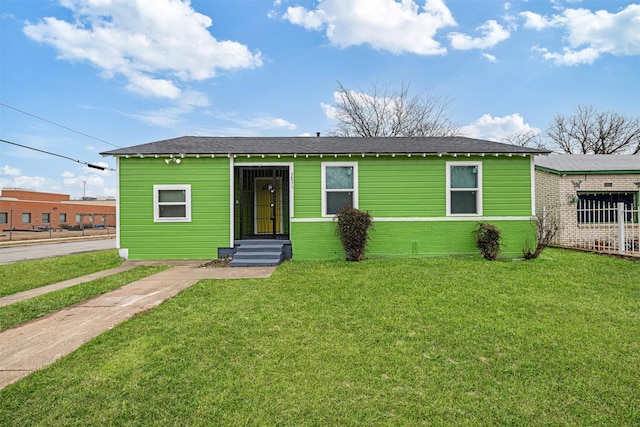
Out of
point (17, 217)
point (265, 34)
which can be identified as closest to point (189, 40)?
point (265, 34)

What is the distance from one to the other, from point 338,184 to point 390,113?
17.7 meters

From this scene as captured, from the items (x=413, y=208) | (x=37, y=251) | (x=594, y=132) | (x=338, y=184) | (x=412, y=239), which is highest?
(x=594, y=132)

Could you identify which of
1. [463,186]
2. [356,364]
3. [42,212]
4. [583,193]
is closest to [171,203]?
[356,364]

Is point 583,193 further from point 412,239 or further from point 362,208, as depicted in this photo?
point 362,208

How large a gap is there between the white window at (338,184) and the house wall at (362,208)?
178mm

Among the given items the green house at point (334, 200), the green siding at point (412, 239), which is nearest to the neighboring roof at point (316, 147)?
the green house at point (334, 200)

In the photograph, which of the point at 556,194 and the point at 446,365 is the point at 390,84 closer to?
the point at 556,194

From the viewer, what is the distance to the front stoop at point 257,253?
7988 mm

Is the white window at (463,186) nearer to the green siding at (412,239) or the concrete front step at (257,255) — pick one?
the green siding at (412,239)

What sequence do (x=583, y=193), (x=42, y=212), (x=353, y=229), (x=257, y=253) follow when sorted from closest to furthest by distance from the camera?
(x=353, y=229) → (x=257, y=253) → (x=583, y=193) → (x=42, y=212)

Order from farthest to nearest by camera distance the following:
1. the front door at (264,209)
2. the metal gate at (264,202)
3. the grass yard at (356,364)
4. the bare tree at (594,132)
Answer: the bare tree at (594,132) < the front door at (264,209) < the metal gate at (264,202) < the grass yard at (356,364)

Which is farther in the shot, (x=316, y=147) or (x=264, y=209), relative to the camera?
(x=264, y=209)

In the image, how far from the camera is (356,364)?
9.20 feet

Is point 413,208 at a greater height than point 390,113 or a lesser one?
lesser
